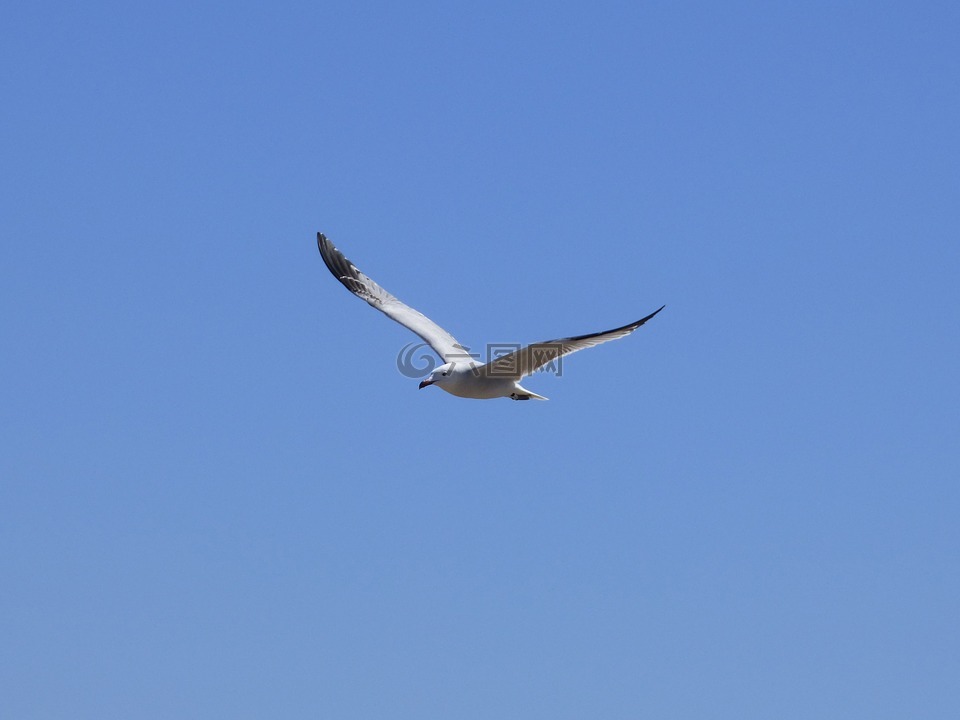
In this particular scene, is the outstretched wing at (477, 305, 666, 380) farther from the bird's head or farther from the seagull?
the bird's head

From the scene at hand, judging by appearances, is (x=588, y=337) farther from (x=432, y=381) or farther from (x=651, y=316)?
(x=432, y=381)

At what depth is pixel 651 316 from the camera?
15266mm

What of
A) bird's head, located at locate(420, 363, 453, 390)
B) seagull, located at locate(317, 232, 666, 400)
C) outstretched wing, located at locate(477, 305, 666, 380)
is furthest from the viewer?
bird's head, located at locate(420, 363, 453, 390)

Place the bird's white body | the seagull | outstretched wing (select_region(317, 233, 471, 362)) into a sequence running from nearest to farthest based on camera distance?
the seagull < the bird's white body < outstretched wing (select_region(317, 233, 471, 362))

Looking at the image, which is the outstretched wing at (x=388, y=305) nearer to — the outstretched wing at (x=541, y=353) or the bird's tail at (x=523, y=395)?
the bird's tail at (x=523, y=395)

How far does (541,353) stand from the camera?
1616 cm

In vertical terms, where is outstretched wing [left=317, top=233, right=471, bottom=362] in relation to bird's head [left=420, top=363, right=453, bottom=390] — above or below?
above

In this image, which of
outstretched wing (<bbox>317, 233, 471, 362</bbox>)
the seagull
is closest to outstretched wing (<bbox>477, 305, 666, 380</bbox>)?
the seagull

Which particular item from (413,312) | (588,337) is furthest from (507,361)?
(413,312)

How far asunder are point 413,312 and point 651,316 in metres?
7.50

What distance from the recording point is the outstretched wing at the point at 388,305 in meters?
20.2

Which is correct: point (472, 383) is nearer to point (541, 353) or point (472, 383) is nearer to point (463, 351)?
point (541, 353)

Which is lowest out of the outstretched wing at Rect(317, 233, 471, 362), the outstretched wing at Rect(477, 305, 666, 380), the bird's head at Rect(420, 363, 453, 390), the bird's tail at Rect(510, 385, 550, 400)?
the outstretched wing at Rect(477, 305, 666, 380)

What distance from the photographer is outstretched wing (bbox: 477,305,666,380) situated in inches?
611
